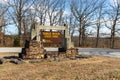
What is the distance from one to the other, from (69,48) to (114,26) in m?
25.1

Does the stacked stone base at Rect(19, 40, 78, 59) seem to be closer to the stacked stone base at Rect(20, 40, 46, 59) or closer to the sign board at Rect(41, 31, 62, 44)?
the stacked stone base at Rect(20, 40, 46, 59)

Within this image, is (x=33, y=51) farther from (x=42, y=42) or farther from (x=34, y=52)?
(x=42, y=42)

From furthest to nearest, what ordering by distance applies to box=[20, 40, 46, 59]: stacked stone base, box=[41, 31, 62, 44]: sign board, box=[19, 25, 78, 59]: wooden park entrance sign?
box=[41, 31, 62, 44]: sign board
box=[19, 25, 78, 59]: wooden park entrance sign
box=[20, 40, 46, 59]: stacked stone base

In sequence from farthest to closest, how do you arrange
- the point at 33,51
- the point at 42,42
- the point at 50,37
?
the point at 50,37 < the point at 42,42 < the point at 33,51

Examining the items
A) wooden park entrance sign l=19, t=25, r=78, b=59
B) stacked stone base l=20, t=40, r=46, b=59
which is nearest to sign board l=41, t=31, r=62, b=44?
wooden park entrance sign l=19, t=25, r=78, b=59

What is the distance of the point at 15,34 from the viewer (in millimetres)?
38938

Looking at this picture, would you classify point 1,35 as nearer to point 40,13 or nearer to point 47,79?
point 40,13

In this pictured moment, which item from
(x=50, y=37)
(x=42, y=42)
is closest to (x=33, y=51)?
(x=42, y=42)

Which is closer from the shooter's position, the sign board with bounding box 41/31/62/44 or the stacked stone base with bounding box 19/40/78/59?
the stacked stone base with bounding box 19/40/78/59

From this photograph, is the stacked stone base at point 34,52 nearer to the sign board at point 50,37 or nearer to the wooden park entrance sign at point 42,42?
the wooden park entrance sign at point 42,42

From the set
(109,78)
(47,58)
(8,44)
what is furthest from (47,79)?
(8,44)

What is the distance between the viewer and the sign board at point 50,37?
14492 mm

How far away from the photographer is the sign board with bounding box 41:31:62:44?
14.5m

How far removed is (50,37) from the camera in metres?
14.7
